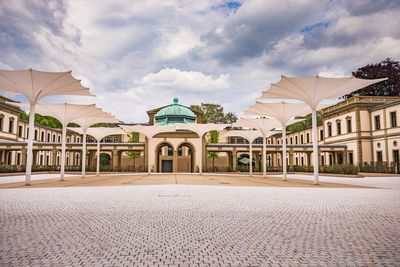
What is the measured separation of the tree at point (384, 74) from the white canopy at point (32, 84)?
41.3m

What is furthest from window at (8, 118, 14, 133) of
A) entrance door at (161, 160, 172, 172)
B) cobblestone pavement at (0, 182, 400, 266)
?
cobblestone pavement at (0, 182, 400, 266)

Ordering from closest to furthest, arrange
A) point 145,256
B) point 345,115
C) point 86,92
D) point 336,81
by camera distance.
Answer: point 145,256
point 336,81
point 86,92
point 345,115

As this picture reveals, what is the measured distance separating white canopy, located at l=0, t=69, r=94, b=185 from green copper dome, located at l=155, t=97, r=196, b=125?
26.6 m

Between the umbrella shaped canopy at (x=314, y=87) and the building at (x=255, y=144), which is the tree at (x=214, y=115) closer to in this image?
the building at (x=255, y=144)

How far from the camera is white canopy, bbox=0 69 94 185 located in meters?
14.6

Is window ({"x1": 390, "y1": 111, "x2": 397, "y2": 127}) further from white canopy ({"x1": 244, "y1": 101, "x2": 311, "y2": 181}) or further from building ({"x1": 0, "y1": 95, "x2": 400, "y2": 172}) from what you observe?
white canopy ({"x1": 244, "y1": 101, "x2": 311, "y2": 181})

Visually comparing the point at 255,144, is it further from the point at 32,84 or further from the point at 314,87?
the point at 32,84

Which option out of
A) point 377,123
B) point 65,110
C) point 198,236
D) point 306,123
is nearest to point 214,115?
point 306,123

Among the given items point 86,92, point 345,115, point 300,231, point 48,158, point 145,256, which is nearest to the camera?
point 145,256

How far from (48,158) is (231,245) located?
55249 millimetres

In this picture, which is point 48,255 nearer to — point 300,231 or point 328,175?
point 300,231

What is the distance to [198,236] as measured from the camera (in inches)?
178

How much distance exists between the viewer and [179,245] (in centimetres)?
406

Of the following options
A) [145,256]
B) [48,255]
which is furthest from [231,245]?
[48,255]
